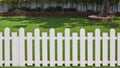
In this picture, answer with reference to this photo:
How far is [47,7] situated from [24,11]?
2.41 metres

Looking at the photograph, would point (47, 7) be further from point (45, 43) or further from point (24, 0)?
point (45, 43)

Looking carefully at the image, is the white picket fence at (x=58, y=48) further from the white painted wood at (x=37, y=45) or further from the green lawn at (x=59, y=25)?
the green lawn at (x=59, y=25)

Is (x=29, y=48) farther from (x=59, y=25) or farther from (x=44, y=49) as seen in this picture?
(x=59, y=25)

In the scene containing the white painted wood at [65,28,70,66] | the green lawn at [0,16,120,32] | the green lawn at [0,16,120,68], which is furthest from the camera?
the green lawn at [0,16,120,32]

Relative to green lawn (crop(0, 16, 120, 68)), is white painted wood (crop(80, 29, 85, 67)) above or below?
above

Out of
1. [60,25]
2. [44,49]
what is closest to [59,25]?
[60,25]

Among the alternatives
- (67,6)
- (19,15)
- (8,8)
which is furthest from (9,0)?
(67,6)

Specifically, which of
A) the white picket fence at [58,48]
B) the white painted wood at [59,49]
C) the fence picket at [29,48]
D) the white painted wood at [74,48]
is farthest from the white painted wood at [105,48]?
the fence picket at [29,48]

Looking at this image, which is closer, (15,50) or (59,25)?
(15,50)

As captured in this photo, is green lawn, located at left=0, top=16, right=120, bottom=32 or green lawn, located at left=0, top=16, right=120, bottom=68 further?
green lawn, located at left=0, top=16, right=120, bottom=32

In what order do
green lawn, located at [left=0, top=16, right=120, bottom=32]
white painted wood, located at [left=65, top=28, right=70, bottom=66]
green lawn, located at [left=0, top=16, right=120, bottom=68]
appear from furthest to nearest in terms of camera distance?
green lawn, located at [left=0, top=16, right=120, bottom=32], green lawn, located at [left=0, top=16, right=120, bottom=68], white painted wood, located at [left=65, top=28, right=70, bottom=66]

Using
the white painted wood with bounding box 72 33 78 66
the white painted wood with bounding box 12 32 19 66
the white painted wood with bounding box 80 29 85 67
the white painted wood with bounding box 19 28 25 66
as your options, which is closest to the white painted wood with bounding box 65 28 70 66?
the white painted wood with bounding box 72 33 78 66

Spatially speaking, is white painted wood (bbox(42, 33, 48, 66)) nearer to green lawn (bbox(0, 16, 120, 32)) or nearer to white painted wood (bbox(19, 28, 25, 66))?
white painted wood (bbox(19, 28, 25, 66))

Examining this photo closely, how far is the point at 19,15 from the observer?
27000mm
